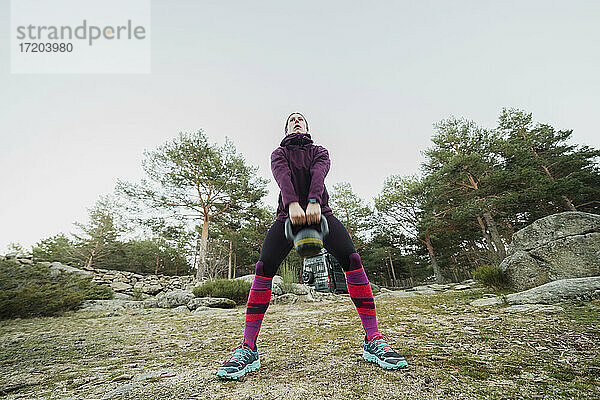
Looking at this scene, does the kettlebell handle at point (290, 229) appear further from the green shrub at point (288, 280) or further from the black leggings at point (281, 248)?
the green shrub at point (288, 280)

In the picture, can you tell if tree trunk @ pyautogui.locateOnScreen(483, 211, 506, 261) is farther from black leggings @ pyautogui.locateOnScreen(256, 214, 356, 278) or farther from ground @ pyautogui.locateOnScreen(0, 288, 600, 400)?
black leggings @ pyautogui.locateOnScreen(256, 214, 356, 278)

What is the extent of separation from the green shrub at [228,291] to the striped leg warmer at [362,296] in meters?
6.46

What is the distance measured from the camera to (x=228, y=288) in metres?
7.71

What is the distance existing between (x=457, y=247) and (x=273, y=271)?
30.0m

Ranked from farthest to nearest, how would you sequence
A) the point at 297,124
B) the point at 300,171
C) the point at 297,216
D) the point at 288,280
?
the point at 288,280
the point at 297,124
the point at 300,171
the point at 297,216

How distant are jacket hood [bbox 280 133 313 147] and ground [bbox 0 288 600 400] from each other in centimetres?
159

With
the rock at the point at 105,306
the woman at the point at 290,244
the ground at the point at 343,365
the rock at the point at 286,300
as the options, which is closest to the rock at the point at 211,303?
the rock at the point at 286,300

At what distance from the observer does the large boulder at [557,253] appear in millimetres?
4121

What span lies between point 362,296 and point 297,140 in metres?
1.33

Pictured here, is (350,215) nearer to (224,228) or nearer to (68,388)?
(224,228)

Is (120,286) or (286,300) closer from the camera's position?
(286,300)

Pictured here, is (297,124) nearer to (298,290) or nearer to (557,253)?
(557,253)

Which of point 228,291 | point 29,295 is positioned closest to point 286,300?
point 228,291

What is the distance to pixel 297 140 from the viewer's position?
2.06 metres
